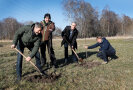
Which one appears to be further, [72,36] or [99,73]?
[72,36]

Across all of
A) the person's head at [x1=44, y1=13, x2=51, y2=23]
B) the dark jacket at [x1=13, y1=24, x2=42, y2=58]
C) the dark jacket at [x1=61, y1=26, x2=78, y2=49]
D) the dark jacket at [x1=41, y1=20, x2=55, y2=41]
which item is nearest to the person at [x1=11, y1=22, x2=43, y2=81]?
the dark jacket at [x1=13, y1=24, x2=42, y2=58]

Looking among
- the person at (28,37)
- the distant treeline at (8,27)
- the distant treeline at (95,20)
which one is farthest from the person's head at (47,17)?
the distant treeline at (8,27)

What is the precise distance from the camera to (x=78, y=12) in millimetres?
42156

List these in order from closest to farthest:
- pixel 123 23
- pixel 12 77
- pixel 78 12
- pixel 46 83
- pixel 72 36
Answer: pixel 46 83
pixel 12 77
pixel 72 36
pixel 78 12
pixel 123 23

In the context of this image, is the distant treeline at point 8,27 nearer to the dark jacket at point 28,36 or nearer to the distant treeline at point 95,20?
the distant treeline at point 95,20

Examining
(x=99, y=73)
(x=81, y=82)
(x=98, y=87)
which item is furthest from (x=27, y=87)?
(x=99, y=73)

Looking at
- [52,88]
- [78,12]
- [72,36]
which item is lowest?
[52,88]

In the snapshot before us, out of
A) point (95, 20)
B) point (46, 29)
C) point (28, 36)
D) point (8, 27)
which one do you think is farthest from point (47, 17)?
point (8, 27)

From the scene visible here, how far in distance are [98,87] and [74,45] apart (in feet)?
12.3

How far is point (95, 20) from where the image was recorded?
48.8 meters

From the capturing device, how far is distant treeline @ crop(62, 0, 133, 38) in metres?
41.3

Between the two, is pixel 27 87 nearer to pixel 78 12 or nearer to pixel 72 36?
pixel 72 36

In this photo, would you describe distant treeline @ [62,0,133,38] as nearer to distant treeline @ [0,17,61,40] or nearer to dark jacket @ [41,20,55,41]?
distant treeline @ [0,17,61,40]

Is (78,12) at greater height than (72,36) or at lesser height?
greater
